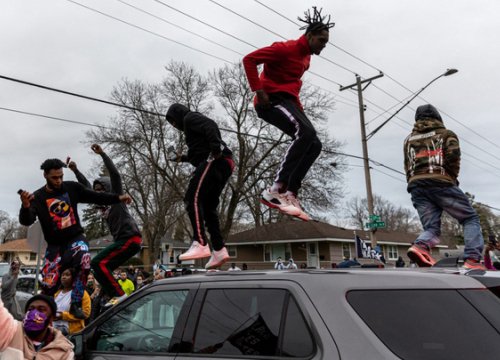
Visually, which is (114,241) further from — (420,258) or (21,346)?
(420,258)

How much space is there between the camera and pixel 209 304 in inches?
112

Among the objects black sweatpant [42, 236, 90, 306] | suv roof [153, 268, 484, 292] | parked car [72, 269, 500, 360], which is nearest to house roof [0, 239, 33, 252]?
black sweatpant [42, 236, 90, 306]

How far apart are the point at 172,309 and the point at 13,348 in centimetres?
123

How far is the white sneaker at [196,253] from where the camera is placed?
4609 mm

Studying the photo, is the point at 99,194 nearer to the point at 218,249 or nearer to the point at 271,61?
the point at 218,249

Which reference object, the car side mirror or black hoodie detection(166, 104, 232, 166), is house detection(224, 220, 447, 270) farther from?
the car side mirror

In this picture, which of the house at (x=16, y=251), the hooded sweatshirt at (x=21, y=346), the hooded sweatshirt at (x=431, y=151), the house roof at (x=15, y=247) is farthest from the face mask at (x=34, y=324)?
the house roof at (x=15, y=247)

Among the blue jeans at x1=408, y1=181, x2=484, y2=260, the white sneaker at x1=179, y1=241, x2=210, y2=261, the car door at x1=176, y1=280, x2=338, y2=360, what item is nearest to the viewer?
the car door at x1=176, y1=280, x2=338, y2=360

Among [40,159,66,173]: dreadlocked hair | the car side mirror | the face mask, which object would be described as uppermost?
[40,159,66,173]: dreadlocked hair

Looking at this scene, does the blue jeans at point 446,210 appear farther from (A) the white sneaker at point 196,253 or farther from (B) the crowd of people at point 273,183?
(A) the white sneaker at point 196,253

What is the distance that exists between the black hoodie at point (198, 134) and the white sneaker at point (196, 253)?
35.8 inches

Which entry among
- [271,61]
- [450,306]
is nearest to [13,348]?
[450,306]

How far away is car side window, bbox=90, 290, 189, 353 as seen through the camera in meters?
3.05

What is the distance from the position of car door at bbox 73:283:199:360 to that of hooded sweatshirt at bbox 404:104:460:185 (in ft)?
9.49
